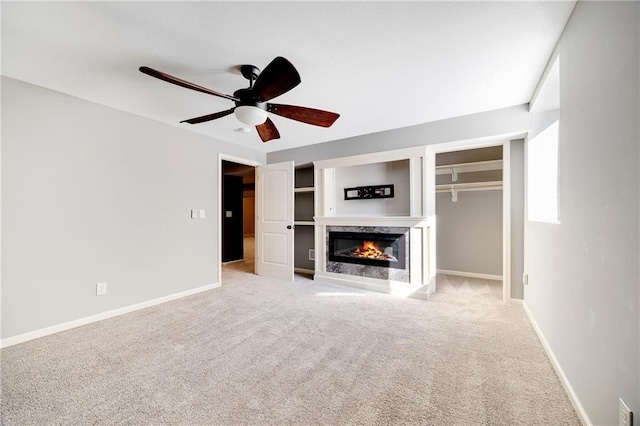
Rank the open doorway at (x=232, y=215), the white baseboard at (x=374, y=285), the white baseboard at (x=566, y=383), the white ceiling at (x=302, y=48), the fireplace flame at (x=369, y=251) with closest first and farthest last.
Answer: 1. the white baseboard at (x=566, y=383)
2. the white ceiling at (x=302, y=48)
3. the white baseboard at (x=374, y=285)
4. the fireplace flame at (x=369, y=251)
5. the open doorway at (x=232, y=215)

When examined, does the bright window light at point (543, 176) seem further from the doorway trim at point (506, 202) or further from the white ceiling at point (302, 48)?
the white ceiling at point (302, 48)

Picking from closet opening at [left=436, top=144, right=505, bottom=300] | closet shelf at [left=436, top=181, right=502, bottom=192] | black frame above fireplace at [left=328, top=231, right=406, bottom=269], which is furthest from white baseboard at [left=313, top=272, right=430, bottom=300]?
closet shelf at [left=436, top=181, right=502, bottom=192]

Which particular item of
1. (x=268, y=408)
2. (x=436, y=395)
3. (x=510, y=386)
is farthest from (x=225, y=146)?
(x=510, y=386)

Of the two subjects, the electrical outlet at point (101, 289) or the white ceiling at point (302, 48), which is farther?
the electrical outlet at point (101, 289)

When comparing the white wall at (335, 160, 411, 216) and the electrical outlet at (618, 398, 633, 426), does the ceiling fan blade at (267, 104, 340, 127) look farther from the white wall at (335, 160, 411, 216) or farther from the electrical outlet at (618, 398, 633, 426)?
the electrical outlet at (618, 398, 633, 426)

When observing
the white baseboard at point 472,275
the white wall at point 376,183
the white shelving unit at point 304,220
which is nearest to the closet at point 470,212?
the white baseboard at point 472,275

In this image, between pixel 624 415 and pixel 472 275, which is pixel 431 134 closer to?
pixel 472 275

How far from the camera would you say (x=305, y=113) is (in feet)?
7.06

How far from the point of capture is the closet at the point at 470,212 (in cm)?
402

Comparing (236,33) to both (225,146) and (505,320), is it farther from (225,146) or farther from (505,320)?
(505,320)

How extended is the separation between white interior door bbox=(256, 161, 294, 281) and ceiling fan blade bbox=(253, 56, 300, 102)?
2.37m

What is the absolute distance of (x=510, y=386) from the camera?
1570 mm

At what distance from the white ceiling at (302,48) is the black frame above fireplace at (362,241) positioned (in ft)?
5.72

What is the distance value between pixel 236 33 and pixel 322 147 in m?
2.61
